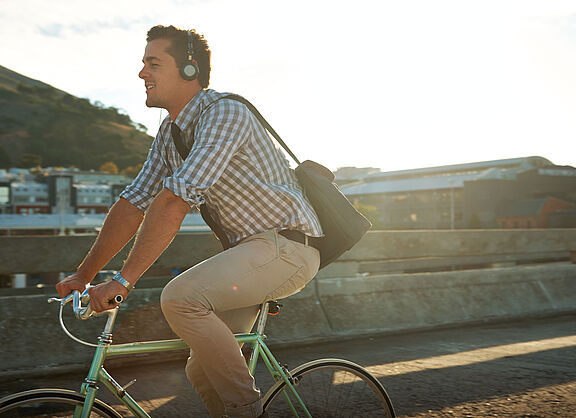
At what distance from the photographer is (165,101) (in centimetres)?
279

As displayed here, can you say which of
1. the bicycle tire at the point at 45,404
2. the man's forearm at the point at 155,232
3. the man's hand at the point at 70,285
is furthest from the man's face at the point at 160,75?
the bicycle tire at the point at 45,404

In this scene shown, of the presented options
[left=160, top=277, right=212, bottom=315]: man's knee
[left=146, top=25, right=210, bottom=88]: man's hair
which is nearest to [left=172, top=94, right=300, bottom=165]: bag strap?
[left=146, top=25, right=210, bottom=88]: man's hair

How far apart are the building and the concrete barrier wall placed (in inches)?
2775

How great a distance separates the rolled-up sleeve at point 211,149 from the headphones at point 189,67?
234 mm

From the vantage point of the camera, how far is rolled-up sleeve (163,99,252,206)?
2.43 meters

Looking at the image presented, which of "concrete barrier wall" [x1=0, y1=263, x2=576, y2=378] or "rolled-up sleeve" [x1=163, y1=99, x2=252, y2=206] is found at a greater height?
"rolled-up sleeve" [x1=163, y1=99, x2=252, y2=206]

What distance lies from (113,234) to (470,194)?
85499mm

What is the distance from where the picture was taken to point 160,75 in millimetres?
2766

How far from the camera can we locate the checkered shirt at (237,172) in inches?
98.3

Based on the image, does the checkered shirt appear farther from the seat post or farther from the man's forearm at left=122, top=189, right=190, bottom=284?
the seat post

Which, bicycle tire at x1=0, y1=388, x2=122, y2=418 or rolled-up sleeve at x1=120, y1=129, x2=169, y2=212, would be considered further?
rolled-up sleeve at x1=120, y1=129, x2=169, y2=212

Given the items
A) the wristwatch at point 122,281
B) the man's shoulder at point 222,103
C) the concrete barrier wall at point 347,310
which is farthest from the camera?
the concrete barrier wall at point 347,310

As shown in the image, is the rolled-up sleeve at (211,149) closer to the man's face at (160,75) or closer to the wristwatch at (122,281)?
the man's face at (160,75)

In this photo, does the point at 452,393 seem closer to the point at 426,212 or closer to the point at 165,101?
the point at 165,101
